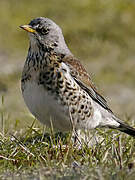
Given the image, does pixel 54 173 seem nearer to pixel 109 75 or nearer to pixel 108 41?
pixel 109 75

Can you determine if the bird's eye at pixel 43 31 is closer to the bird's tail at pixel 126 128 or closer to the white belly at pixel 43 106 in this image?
the white belly at pixel 43 106

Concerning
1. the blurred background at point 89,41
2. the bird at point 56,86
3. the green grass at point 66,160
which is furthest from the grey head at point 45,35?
the blurred background at point 89,41

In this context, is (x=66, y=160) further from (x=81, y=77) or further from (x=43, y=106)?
(x=81, y=77)

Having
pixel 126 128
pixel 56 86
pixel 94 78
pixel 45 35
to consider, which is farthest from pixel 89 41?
pixel 56 86

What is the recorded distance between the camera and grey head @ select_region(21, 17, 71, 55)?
5051 millimetres

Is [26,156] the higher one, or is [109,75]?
[109,75]

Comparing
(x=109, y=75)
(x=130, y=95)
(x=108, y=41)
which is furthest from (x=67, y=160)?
(x=108, y=41)

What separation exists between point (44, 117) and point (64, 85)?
1.27 ft

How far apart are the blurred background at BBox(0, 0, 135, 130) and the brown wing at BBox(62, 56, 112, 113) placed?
303cm

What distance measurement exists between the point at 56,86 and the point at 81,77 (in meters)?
0.57

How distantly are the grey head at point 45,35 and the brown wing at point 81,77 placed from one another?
15 centimetres

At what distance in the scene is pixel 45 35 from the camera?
5.12 meters

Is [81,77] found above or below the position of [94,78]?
below

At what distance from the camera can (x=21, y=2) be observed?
15.4 metres
